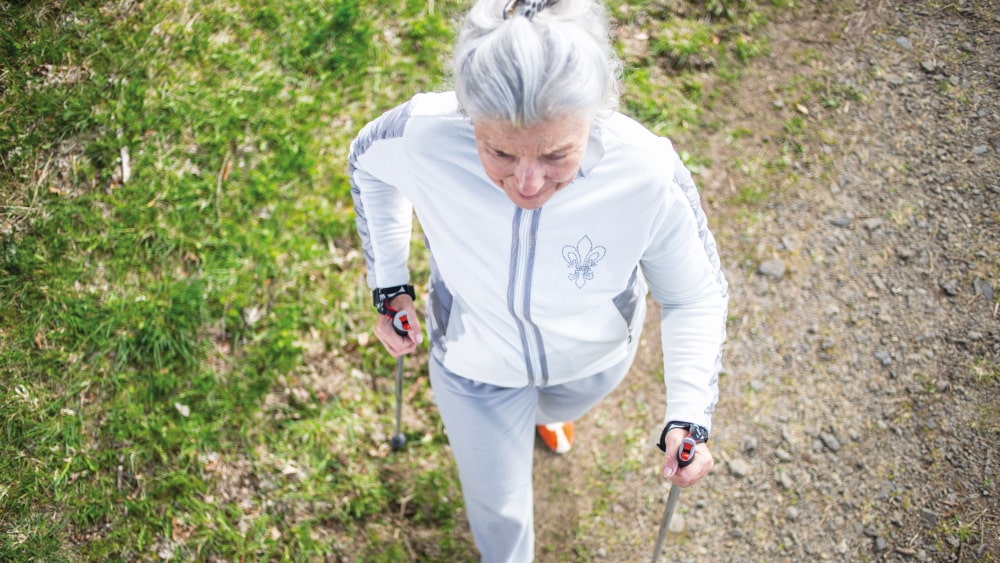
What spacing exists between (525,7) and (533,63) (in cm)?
19

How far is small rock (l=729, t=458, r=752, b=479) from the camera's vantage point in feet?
12.6

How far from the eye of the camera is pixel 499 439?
9.70 feet

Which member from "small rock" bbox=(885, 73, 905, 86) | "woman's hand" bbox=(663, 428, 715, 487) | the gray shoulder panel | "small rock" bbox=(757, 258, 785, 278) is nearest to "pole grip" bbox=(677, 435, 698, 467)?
"woman's hand" bbox=(663, 428, 715, 487)

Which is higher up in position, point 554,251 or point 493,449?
point 554,251

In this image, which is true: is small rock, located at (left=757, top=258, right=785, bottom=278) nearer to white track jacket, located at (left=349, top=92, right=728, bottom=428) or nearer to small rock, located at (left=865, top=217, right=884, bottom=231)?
small rock, located at (left=865, top=217, right=884, bottom=231)

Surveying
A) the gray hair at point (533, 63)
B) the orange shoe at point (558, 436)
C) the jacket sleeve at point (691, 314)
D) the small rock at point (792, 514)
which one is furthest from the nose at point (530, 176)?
the small rock at point (792, 514)

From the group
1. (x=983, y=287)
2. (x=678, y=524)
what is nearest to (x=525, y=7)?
(x=678, y=524)

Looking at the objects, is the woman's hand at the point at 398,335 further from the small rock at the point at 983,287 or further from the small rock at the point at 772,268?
the small rock at the point at 983,287

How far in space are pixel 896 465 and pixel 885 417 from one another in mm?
254

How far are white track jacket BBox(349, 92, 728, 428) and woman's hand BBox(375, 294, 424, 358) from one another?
10 centimetres

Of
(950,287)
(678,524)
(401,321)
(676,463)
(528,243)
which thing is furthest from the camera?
(950,287)

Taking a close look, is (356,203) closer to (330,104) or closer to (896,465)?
(330,104)

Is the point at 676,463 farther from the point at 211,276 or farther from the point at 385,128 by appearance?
the point at 211,276

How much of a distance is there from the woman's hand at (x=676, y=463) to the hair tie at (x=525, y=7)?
1.48m
